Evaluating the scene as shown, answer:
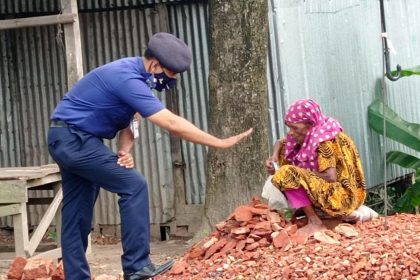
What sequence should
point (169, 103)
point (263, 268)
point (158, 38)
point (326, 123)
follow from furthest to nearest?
point (169, 103)
point (326, 123)
point (263, 268)
point (158, 38)

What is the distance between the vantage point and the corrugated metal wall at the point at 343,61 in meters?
9.21

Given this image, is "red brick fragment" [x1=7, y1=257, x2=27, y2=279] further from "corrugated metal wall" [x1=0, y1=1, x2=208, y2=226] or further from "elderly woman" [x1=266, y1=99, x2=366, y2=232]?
"corrugated metal wall" [x1=0, y1=1, x2=208, y2=226]

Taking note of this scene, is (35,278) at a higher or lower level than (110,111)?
lower

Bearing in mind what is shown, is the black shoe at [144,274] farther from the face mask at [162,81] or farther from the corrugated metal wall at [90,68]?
the corrugated metal wall at [90,68]

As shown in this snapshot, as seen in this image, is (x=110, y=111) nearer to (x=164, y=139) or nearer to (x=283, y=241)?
(x=283, y=241)

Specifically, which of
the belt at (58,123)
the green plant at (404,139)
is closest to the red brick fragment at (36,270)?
the belt at (58,123)

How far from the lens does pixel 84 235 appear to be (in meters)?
6.18

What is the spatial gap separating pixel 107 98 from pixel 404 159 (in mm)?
5700

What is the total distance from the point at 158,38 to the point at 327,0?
504 centimetres

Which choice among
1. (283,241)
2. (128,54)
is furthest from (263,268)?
(128,54)

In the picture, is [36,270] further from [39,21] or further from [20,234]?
[39,21]

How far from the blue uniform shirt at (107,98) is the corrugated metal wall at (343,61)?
362 cm

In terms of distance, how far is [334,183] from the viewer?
641 centimetres

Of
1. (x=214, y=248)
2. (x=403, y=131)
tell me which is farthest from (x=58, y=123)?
(x=403, y=131)
